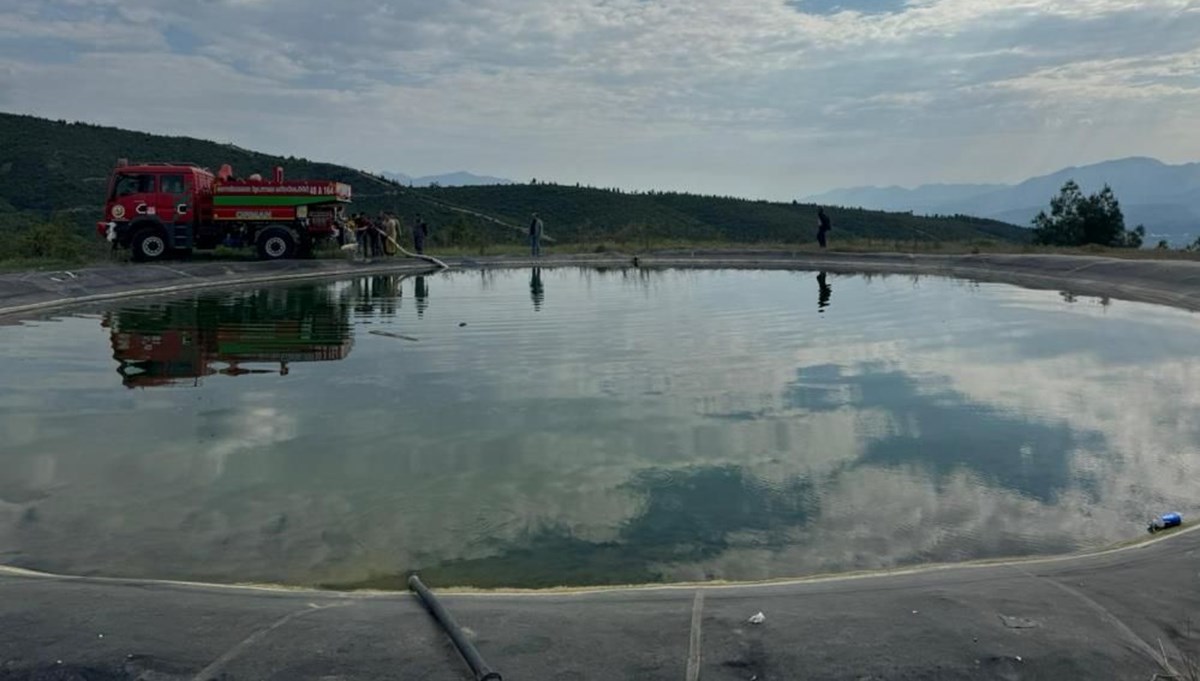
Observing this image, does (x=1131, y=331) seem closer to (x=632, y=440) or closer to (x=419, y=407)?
(x=632, y=440)

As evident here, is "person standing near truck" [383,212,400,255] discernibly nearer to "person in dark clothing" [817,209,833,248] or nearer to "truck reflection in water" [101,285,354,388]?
"truck reflection in water" [101,285,354,388]

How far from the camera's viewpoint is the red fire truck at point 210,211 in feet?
84.7

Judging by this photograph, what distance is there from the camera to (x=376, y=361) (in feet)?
39.8

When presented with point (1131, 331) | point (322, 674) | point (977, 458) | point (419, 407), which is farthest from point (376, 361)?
point (1131, 331)

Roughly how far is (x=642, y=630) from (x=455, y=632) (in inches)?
33.6

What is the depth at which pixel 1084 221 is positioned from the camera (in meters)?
44.7

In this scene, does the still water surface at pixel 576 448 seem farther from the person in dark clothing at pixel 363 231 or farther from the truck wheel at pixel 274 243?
the person in dark clothing at pixel 363 231

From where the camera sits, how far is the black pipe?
381 cm

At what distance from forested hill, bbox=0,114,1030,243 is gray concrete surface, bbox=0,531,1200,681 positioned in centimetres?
3902

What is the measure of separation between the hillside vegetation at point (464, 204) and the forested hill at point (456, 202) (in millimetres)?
108

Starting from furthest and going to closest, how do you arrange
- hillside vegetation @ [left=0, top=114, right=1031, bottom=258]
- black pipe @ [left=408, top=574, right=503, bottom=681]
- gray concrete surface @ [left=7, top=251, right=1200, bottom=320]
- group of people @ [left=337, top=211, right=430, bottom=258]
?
hillside vegetation @ [left=0, top=114, right=1031, bottom=258], group of people @ [left=337, top=211, right=430, bottom=258], gray concrete surface @ [left=7, top=251, right=1200, bottom=320], black pipe @ [left=408, top=574, right=503, bottom=681]

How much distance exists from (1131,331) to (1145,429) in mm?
7576

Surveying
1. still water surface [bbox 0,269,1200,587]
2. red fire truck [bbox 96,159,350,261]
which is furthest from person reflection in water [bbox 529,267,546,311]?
red fire truck [bbox 96,159,350,261]

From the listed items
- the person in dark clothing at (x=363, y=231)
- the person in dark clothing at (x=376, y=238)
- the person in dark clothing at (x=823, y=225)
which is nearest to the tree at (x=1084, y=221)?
the person in dark clothing at (x=823, y=225)
